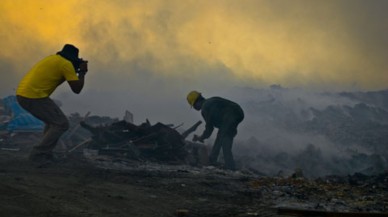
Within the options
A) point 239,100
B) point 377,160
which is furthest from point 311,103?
point 377,160

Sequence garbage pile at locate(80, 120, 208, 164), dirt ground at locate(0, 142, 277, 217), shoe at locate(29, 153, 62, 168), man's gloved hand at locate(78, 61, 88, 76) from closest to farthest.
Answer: dirt ground at locate(0, 142, 277, 217) → shoe at locate(29, 153, 62, 168) → man's gloved hand at locate(78, 61, 88, 76) → garbage pile at locate(80, 120, 208, 164)

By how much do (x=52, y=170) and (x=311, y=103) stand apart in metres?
25.6

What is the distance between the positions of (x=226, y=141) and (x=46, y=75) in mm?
5116

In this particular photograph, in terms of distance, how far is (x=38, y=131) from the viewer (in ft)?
37.5

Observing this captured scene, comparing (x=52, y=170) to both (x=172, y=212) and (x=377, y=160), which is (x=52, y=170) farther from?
(x=377, y=160)

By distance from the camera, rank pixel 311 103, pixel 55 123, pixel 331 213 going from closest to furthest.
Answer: pixel 331 213
pixel 55 123
pixel 311 103

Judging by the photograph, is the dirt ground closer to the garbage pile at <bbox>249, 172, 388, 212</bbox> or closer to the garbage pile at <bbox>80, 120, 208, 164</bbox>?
the garbage pile at <bbox>249, 172, 388, 212</bbox>

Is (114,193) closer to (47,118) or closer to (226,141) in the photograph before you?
(47,118)

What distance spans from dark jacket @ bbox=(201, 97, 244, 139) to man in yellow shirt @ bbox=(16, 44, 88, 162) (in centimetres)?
430

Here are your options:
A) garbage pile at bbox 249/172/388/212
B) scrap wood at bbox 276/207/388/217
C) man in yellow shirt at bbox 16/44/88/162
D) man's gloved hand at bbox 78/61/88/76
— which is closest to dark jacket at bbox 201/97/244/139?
garbage pile at bbox 249/172/388/212

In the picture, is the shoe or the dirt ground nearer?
the dirt ground

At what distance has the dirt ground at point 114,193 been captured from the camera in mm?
4194

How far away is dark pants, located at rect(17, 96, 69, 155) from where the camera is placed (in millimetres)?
7434

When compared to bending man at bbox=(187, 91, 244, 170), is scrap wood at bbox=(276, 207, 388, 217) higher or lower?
lower
